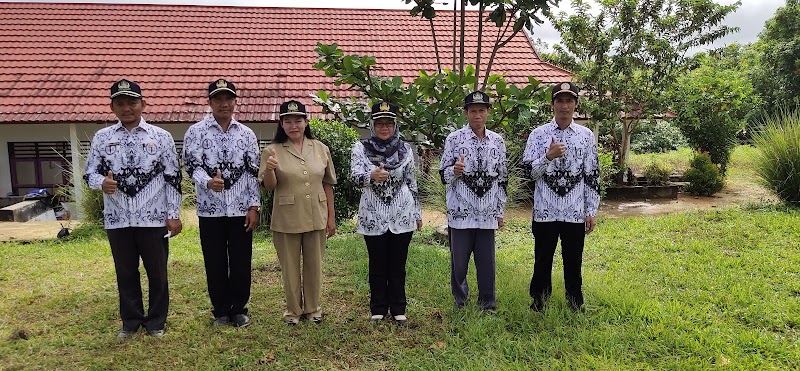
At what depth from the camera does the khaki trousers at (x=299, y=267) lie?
12.0 ft

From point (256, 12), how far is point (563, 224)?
38.1 ft

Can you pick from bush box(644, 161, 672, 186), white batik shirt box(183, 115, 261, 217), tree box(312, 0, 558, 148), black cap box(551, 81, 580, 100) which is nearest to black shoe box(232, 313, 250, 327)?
white batik shirt box(183, 115, 261, 217)

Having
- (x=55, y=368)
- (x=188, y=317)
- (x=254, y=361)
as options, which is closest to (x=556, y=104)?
(x=254, y=361)

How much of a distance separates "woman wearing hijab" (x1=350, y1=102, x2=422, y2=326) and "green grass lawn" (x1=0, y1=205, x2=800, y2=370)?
0.49m

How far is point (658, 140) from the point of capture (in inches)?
809

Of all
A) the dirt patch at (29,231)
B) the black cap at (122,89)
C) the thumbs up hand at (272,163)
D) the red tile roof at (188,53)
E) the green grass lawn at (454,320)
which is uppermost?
the red tile roof at (188,53)

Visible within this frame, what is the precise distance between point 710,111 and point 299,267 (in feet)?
36.0

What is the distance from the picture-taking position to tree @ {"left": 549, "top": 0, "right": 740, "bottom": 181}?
10.0 meters

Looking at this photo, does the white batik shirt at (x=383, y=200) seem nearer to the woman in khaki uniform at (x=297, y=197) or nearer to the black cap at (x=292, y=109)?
the woman in khaki uniform at (x=297, y=197)

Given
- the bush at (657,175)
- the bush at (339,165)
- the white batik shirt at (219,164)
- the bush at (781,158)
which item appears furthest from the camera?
the bush at (657,175)

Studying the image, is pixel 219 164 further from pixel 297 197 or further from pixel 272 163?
pixel 297 197

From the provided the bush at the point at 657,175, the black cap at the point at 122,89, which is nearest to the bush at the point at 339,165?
the black cap at the point at 122,89

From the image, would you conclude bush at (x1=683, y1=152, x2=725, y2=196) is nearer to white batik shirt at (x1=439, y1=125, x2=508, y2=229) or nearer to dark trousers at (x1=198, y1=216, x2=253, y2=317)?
white batik shirt at (x1=439, y1=125, x2=508, y2=229)

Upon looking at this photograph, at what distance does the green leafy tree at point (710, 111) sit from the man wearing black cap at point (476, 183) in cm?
829
